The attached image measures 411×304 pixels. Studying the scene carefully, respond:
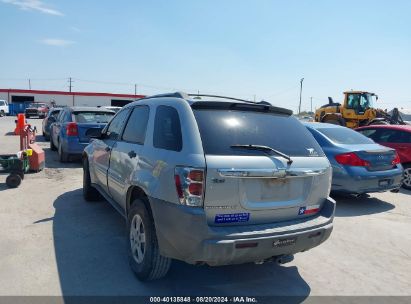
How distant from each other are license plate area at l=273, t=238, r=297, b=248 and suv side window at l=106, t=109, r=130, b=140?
266 cm

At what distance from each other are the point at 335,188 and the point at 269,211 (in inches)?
159

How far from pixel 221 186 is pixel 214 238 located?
1.42 feet

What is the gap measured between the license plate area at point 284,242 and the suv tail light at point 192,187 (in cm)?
79

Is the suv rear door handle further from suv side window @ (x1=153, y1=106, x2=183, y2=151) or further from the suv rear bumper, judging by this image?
the suv rear bumper

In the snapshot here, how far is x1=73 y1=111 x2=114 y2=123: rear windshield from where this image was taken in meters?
10.4

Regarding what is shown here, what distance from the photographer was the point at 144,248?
3627 millimetres

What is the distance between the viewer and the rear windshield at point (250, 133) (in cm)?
329

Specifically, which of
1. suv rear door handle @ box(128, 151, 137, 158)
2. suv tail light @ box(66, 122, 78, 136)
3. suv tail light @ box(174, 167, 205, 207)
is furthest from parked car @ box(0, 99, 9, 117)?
suv tail light @ box(174, 167, 205, 207)

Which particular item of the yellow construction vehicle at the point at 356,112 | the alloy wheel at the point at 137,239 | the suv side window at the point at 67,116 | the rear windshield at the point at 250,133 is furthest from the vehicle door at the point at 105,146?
the yellow construction vehicle at the point at 356,112

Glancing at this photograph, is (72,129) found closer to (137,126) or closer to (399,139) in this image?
(137,126)

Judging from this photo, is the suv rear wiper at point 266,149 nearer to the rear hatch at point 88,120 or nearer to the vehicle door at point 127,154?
the vehicle door at point 127,154

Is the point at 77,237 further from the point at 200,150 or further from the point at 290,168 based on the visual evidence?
the point at 290,168

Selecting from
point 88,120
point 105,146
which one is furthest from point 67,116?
point 105,146

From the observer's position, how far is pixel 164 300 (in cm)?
340
